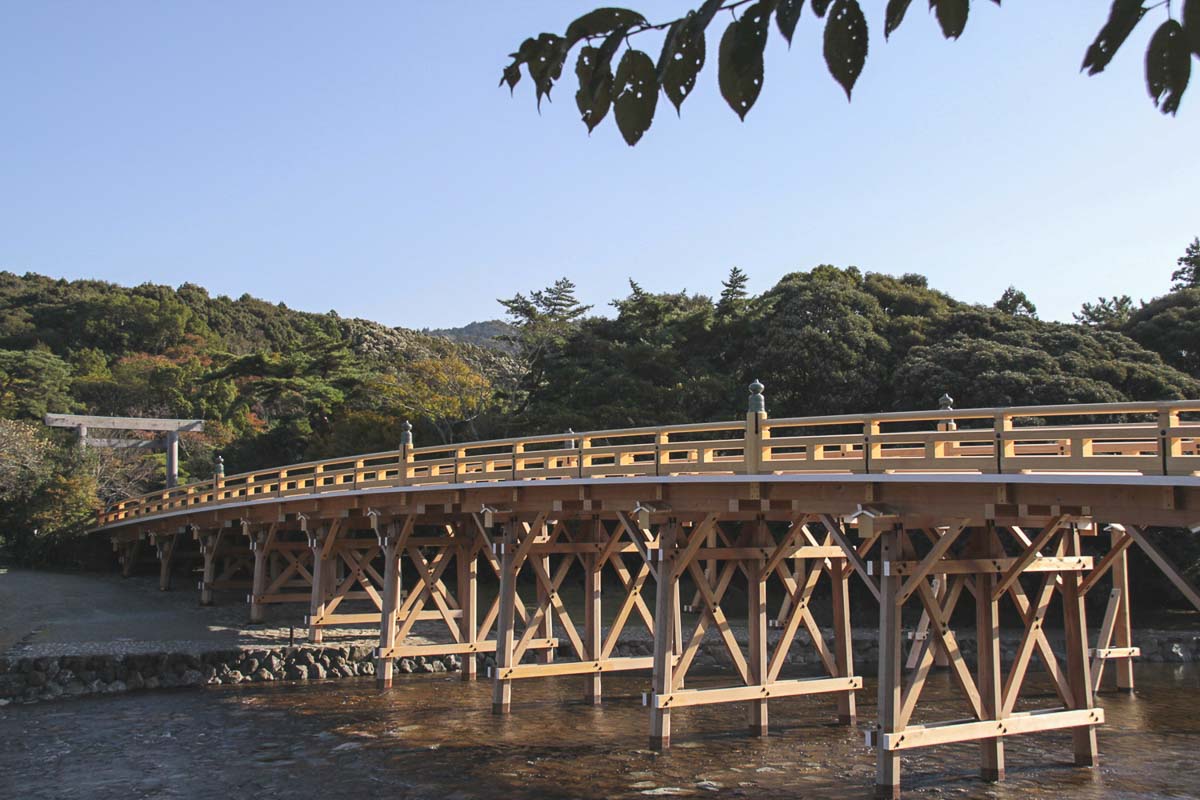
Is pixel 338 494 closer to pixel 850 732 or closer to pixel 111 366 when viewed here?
pixel 850 732

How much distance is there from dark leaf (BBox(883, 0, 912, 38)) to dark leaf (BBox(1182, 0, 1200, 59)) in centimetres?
45

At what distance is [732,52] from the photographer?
6.67 ft

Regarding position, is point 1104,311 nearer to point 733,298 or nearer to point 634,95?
point 733,298

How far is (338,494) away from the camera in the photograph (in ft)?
76.2

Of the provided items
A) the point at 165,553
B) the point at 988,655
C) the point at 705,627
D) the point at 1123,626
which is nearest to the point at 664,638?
the point at 705,627

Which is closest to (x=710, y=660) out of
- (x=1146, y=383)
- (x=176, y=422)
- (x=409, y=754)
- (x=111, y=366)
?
(x=409, y=754)

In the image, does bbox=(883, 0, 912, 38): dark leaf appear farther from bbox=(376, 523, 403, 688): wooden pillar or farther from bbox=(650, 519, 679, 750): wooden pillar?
bbox=(376, 523, 403, 688): wooden pillar

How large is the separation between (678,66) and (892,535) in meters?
11.7

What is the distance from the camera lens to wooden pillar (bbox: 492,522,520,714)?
19.0 m

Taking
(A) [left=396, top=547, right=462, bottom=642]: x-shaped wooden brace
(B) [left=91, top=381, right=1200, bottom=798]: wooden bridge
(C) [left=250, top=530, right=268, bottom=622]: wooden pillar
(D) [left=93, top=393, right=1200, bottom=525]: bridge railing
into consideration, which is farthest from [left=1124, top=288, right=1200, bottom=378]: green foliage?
(C) [left=250, top=530, right=268, bottom=622]: wooden pillar

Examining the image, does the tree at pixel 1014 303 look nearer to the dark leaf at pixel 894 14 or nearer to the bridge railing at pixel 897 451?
the bridge railing at pixel 897 451

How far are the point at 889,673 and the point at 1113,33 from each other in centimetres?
1150

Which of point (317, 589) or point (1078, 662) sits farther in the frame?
point (317, 589)

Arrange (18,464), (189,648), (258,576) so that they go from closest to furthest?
(189,648) → (258,576) → (18,464)
